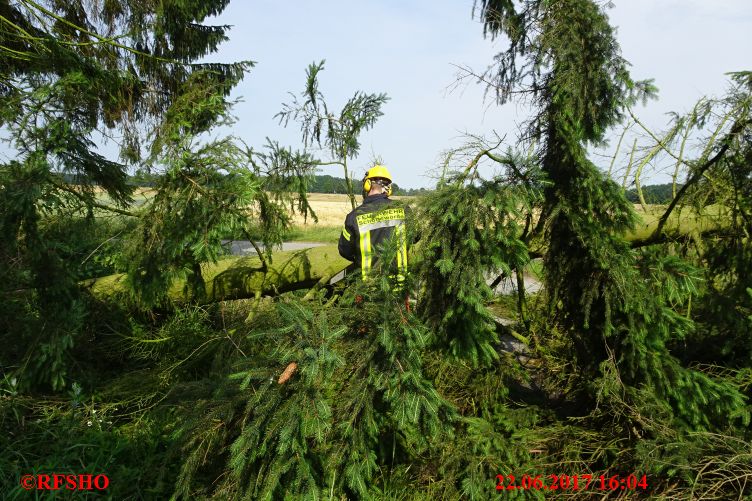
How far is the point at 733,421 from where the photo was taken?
306cm

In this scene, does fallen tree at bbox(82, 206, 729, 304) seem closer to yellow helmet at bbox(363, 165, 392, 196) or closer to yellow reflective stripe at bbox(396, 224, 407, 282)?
yellow helmet at bbox(363, 165, 392, 196)

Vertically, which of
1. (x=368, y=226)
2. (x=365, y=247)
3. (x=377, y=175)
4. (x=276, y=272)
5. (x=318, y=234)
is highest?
(x=377, y=175)

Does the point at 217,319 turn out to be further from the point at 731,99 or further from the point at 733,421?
the point at 731,99

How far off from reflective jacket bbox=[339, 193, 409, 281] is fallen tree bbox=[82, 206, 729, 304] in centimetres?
93

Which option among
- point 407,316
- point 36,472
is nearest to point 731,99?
point 407,316

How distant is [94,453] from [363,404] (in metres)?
2.12

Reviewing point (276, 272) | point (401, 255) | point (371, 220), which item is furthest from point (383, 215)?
point (276, 272)

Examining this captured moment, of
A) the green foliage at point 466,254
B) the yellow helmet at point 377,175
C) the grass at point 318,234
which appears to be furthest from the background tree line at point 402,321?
the grass at point 318,234

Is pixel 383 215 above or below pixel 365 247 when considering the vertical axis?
above

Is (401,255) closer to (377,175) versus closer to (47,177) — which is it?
(377,175)

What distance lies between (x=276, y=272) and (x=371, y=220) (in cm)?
150

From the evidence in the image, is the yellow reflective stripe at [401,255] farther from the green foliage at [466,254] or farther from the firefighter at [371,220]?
the firefighter at [371,220]

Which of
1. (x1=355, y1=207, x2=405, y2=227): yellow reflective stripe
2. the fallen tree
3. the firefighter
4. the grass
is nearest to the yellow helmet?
the firefighter

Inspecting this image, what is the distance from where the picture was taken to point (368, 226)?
378 cm
